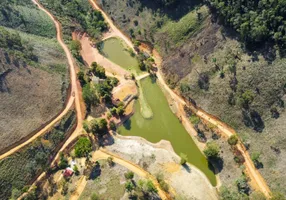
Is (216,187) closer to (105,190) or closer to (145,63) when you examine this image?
(105,190)

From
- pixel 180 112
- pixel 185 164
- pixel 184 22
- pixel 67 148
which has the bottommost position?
pixel 67 148

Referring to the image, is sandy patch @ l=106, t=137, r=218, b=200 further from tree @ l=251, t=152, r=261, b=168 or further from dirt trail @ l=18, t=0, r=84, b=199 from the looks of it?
tree @ l=251, t=152, r=261, b=168

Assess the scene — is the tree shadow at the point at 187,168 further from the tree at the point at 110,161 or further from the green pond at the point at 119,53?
the green pond at the point at 119,53

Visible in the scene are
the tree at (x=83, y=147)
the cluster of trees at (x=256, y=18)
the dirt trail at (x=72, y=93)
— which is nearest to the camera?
the tree at (x=83, y=147)

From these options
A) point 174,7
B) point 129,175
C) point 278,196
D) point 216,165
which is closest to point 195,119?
point 216,165

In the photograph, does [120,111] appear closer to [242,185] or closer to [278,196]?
[242,185]

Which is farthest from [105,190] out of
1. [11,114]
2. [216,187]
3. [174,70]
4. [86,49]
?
[86,49]

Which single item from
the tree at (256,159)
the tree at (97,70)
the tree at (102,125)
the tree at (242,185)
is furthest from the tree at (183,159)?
the tree at (97,70)
